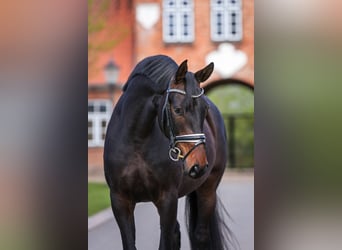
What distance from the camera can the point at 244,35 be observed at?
3.55 meters

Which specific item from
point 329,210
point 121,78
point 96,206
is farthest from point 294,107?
point 96,206

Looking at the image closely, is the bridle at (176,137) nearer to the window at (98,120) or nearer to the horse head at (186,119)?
the horse head at (186,119)

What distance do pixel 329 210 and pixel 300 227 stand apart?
209 mm

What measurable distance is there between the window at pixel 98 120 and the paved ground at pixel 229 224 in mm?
469

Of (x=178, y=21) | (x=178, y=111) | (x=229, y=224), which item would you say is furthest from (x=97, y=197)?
(x=178, y=21)

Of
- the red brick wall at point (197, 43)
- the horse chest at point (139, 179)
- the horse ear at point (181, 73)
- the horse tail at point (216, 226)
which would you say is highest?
the red brick wall at point (197, 43)

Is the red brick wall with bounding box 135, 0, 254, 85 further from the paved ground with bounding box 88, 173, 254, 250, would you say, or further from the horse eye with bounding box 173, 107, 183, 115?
the horse eye with bounding box 173, 107, 183, 115

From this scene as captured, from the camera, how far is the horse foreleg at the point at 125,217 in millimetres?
2848

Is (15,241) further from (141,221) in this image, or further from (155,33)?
(155,33)

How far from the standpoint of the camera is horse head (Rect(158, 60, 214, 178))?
2.49m

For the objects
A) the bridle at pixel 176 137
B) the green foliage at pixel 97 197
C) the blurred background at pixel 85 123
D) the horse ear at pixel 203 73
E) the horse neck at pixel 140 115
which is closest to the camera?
the bridle at pixel 176 137

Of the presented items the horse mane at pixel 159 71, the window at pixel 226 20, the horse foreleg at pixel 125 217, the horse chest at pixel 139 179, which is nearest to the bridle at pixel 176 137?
the horse mane at pixel 159 71

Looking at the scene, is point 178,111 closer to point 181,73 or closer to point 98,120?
point 181,73

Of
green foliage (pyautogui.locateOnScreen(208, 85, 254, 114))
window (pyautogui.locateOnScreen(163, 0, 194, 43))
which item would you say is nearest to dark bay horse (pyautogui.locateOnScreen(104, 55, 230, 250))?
green foliage (pyautogui.locateOnScreen(208, 85, 254, 114))
